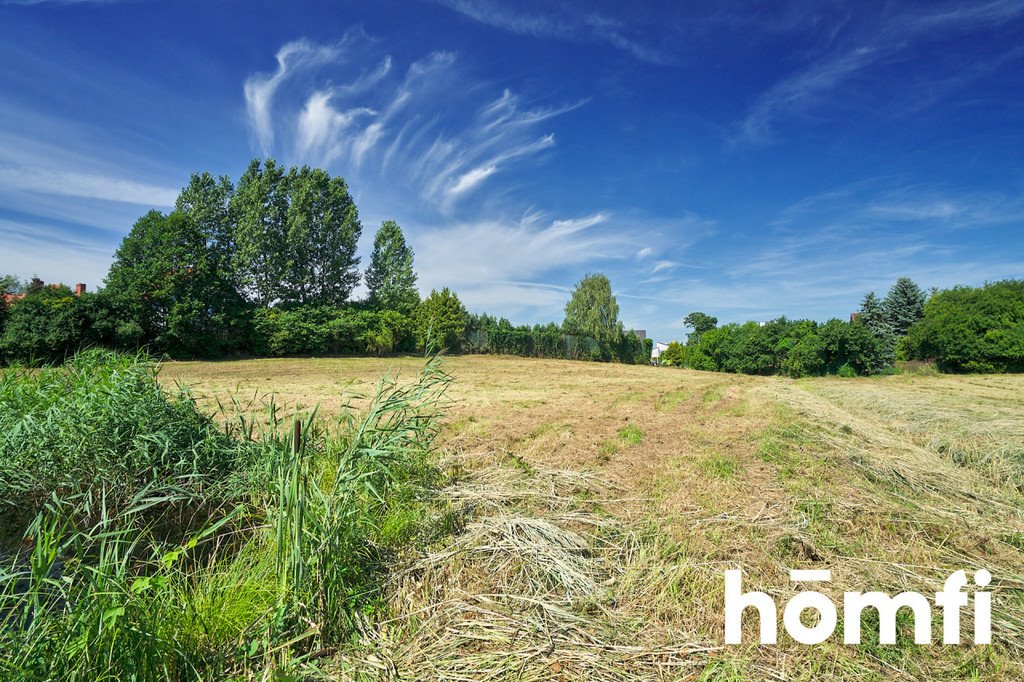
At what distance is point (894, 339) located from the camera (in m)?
24.4

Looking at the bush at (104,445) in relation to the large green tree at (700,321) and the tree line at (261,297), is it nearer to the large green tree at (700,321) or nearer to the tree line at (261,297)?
the tree line at (261,297)

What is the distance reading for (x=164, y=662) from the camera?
1688mm

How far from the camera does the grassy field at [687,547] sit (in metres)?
1.85

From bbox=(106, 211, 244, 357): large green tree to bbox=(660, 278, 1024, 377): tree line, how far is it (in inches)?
1033

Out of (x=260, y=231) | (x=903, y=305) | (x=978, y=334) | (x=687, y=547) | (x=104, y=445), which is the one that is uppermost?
(x=260, y=231)

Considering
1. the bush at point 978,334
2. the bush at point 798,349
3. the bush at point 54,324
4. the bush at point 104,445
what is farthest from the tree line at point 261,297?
the bush at point 978,334

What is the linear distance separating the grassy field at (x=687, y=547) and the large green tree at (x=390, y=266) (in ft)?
90.4

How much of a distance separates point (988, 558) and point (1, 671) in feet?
14.8

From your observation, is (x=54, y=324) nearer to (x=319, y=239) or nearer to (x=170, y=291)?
(x=170, y=291)

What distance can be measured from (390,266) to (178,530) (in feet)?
99.1

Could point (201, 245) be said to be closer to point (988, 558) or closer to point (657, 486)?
point (657, 486)

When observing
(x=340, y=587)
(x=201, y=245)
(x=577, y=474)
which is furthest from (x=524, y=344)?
(x=340, y=587)

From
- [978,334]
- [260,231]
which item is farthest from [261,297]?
[978,334]

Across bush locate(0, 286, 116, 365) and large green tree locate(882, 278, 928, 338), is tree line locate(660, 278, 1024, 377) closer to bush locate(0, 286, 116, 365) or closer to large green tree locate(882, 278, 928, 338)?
large green tree locate(882, 278, 928, 338)
